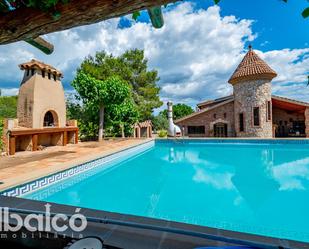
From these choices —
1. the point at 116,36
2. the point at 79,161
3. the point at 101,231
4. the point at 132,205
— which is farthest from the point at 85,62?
the point at 101,231

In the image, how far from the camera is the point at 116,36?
68.7 feet

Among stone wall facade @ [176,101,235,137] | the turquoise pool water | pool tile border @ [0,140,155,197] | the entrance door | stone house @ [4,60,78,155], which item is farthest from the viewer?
the entrance door

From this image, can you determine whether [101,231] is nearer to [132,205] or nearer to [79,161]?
[132,205]

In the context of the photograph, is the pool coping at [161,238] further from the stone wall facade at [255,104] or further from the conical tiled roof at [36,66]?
the stone wall facade at [255,104]

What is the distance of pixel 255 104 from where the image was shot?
728 inches

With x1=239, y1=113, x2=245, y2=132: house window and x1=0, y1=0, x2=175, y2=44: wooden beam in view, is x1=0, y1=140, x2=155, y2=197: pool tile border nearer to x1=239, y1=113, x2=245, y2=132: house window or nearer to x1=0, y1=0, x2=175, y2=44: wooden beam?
x1=0, y1=0, x2=175, y2=44: wooden beam

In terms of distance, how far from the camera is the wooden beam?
1216mm

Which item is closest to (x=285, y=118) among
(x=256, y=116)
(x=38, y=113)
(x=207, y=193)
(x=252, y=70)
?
(x=256, y=116)

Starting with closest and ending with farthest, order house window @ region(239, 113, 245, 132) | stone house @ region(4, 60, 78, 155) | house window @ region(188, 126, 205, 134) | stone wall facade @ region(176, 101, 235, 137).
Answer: stone house @ region(4, 60, 78, 155)
house window @ region(239, 113, 245, 132)
stone wall facade @ region(176, 101, 235, 137)
house window @ region(188, 126, 205, 134)

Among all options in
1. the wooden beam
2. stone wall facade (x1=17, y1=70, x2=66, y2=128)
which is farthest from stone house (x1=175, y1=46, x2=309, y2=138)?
the wooden beam

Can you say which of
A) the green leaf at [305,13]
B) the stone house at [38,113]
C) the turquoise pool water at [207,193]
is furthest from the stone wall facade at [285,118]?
the green leaf at [305,13]

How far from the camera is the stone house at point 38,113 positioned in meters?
11.3

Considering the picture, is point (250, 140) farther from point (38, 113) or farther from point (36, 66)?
point (36, 66)

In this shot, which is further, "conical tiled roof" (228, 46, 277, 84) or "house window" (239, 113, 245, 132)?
"house window" (239, 113, 245, 132)
